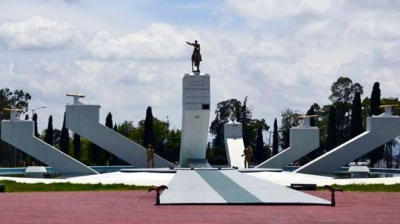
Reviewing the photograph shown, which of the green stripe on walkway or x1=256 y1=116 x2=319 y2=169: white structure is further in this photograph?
x1=256 y1=116 x2=319 y2=169: white structure

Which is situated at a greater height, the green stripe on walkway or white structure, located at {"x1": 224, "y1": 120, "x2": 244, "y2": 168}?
white structure, located at {"x1": 224, "y1": 120, "x2": 244, "y2": 168}

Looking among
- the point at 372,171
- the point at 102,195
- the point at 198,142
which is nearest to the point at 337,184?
the point at 102,195

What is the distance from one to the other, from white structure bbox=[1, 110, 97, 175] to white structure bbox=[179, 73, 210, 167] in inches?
184

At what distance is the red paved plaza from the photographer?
16875 millimetres

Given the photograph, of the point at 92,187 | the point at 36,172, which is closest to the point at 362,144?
the point at 36,172

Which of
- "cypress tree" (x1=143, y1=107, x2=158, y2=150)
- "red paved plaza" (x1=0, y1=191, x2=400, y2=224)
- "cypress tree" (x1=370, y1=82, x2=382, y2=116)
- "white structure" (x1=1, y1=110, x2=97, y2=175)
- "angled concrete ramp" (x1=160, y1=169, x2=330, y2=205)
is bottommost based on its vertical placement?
"red paved plaza" (x1=0, y1=191, x2=400, y2=224)

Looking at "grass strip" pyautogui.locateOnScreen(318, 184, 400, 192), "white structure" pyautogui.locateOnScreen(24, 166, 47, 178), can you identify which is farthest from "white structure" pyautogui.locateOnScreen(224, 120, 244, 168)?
"grass strip" pyautogui.locateOnScreen(318, 184, 400, 192)

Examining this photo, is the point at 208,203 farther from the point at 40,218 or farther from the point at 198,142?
the point at 198,142

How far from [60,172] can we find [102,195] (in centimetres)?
1727

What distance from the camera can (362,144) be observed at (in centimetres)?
4100

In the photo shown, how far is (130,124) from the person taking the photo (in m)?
93.9

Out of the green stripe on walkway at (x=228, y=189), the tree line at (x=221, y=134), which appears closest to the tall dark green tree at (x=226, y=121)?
the tree line at (x=221, y=134)

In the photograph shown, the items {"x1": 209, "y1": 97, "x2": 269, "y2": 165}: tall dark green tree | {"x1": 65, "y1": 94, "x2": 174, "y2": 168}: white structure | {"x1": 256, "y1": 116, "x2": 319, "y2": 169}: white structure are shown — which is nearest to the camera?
{"x1": 65, "y1": 94, "x2": 174, "y2": 168}: white structure

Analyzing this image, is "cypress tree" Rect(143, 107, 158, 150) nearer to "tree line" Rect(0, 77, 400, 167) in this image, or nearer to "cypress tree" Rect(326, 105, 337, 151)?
"tree line" Rect(0, 77, 400, 167)
